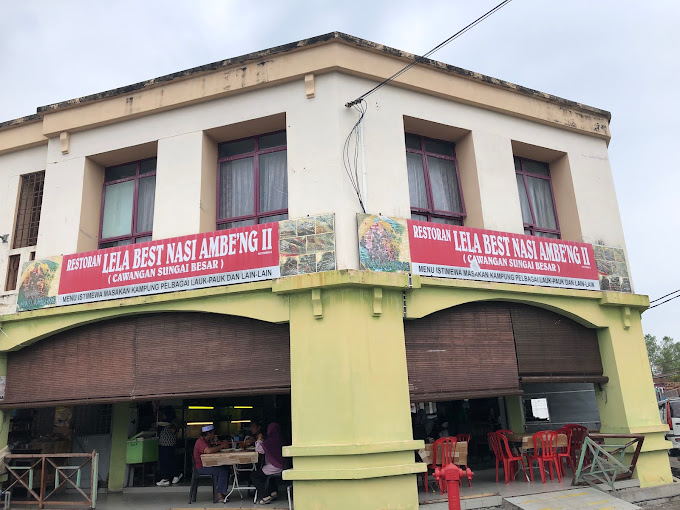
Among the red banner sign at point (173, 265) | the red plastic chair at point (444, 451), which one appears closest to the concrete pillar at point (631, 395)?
the red plastic chair at point (444, 451)

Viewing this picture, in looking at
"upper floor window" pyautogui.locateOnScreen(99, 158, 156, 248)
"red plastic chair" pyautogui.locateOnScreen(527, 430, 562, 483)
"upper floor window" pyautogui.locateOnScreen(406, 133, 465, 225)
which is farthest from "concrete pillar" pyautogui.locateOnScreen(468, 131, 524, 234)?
"upper floor window" pyautogui.locateOnScreen(99, 158, 156, 248)

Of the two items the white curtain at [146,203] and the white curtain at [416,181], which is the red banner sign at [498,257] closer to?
the white curtain at [416,181]

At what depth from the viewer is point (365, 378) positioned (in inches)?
340

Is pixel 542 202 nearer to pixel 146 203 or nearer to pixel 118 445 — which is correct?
pixel 146 203

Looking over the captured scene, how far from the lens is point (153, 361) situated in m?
10.0

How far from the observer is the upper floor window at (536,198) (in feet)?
40.2

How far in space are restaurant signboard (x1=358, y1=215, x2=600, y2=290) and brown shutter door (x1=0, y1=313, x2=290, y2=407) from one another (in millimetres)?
2189

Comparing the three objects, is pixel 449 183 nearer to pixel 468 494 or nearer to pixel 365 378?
pixel 365 378

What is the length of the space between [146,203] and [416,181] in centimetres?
568

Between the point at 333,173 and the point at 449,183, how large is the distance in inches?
125

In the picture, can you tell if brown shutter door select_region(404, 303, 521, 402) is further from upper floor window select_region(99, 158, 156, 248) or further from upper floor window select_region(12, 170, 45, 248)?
upper floor window select_region(12, 170, 45, 248)

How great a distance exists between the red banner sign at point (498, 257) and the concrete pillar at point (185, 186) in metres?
3.98

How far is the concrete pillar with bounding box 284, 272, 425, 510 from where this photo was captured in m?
8.25

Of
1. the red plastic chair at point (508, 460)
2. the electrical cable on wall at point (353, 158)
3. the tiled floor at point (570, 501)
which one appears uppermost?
the electrical cable on wall at point (353, 158)
